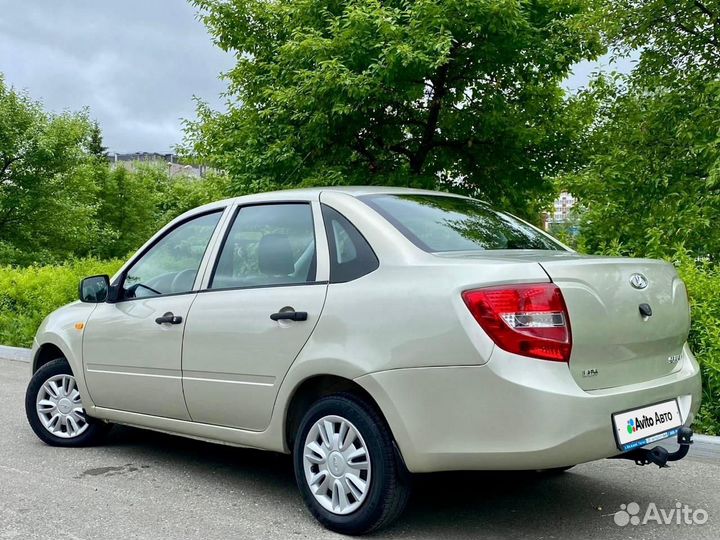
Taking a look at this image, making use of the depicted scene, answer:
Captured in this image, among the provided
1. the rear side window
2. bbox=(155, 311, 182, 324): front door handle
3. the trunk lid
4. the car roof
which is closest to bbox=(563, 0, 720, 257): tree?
the car roof

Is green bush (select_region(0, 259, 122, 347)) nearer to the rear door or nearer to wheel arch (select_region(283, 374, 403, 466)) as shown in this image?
the rear door

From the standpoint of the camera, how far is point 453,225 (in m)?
4.33

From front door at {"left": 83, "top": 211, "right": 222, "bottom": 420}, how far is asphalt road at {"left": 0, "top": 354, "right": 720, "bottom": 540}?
0.49 m

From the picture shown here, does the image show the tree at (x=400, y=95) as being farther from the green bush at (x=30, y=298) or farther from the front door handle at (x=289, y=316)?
the front door handle at (x=289, y=316)

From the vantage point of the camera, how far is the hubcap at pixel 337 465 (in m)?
3.78

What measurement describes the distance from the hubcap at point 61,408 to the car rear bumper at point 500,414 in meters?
2.94

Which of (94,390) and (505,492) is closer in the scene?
(505,492)

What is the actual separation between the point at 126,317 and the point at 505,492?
2.56m

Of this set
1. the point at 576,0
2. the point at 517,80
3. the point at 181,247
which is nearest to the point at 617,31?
the point at 576,0

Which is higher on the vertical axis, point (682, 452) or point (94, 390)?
point (94, 390)

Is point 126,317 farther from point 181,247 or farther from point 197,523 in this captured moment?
point 197,523

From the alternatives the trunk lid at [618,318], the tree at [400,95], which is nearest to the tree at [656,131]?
the tree at [400,95]

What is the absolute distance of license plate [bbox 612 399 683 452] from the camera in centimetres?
347

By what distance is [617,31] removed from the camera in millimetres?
10891
